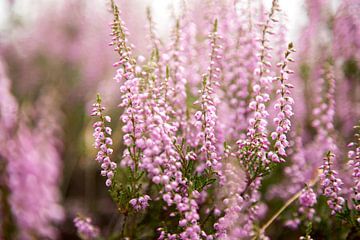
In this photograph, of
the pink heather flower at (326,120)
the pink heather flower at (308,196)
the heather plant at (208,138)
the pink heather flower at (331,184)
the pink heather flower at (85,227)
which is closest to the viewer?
the heather plant at (208,138)

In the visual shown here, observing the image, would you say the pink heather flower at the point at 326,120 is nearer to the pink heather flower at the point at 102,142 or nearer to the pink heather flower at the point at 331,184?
the pink heather flower at the point at 331,184

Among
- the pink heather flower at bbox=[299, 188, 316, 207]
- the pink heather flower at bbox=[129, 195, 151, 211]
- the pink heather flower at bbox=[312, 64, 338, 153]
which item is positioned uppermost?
the pink heather flower at bbox=[312, 64, 338, 153]

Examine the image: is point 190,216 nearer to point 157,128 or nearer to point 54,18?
point 157,128

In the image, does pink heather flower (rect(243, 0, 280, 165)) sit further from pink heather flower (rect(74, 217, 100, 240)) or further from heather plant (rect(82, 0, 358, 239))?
pink heather flower (rect(74, 217, 100, 240))

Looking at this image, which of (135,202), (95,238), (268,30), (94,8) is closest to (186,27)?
(268,30)

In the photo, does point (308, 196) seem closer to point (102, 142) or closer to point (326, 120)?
point (326, 120)

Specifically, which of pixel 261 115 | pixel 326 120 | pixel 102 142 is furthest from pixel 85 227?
pixel 326 120

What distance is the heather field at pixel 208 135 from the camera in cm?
176

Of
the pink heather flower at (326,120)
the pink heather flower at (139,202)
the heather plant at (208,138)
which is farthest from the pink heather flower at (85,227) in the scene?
the pink heather flower at (326,120)

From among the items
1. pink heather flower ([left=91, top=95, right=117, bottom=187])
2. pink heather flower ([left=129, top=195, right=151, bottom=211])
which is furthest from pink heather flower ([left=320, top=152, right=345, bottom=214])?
pink heather flower ([left=91, top=95, right=117, bottom=187])

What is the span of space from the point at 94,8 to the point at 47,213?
9.82ft

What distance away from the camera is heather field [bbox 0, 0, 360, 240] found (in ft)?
5.79

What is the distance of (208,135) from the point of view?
1810 millimetres

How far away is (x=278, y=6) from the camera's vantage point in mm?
1966
